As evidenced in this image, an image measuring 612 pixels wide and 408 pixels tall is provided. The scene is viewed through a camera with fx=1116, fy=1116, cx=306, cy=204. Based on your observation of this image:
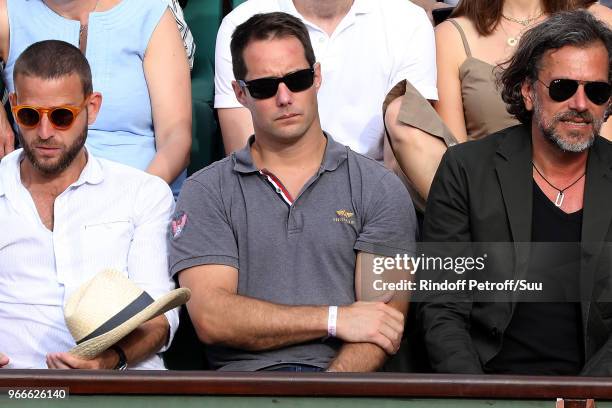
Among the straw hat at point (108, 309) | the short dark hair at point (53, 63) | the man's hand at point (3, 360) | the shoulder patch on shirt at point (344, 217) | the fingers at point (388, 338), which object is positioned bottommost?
the man's hand at point (3, 360)

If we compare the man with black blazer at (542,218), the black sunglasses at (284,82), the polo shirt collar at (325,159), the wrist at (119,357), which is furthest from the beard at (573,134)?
the wrist at (119,357)

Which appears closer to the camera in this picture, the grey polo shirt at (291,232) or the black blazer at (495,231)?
the black blazer at (495,231)

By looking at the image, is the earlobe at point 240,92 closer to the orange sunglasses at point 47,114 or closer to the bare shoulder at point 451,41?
the orange sunglasses at point 47,114

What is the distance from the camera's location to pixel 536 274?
3.38 meters

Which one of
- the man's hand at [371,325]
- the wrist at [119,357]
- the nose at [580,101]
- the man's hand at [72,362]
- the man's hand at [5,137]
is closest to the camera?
the man's hand at [72,362]

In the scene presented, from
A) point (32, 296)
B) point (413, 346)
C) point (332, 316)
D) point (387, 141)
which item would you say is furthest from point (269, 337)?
point (387, 141)

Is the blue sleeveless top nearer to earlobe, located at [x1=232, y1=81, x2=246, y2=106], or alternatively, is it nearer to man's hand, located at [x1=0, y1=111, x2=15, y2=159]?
man's hand, located at [x1=0, y1=111, x2=15, y2=159]

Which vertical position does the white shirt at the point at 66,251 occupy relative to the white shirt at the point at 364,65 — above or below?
below

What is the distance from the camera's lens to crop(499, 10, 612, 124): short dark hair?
352 cm

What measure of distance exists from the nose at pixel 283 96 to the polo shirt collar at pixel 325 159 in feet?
0.65

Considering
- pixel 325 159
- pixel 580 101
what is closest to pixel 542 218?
pixel 580 101

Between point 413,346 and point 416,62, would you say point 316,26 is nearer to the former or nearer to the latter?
point 416,62

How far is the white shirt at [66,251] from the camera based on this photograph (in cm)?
345

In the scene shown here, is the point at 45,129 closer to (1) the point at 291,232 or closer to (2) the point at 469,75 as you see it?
(1) the point at 291,232
